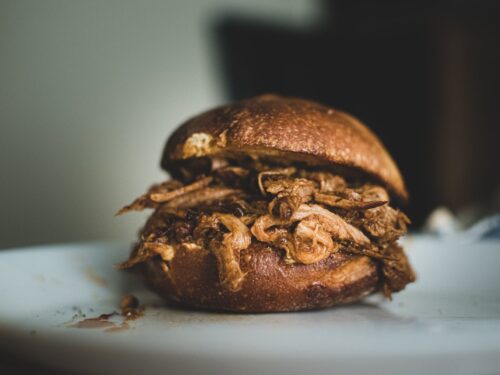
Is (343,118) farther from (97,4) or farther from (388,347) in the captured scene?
(97,4)

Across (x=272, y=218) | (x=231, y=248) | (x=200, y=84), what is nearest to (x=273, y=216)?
(x=272, y=218)

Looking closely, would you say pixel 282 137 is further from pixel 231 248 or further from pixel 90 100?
pixel 90 100

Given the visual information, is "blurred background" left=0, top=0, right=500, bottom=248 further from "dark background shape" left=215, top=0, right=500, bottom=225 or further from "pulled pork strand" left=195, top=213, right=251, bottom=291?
"pulled pork strand" left=195, top=213, right=251, bottom=291

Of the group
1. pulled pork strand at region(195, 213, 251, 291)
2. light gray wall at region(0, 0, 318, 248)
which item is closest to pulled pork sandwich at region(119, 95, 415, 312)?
pulled pork strand at region(195, 213, 251, 291)

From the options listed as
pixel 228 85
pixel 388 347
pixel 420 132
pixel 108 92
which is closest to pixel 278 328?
pixel 388 347

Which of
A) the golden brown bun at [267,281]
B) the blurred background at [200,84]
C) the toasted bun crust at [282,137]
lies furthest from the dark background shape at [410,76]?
the golden brown bun at [267,281]

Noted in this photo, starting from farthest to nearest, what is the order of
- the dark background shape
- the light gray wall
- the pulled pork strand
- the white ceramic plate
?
the dark background shape, the light gray wall, the pulled pork strand, the white ceramic plate

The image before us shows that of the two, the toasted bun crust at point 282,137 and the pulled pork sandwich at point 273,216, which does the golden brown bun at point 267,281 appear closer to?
the pulled pork sandwich at point 273,216
